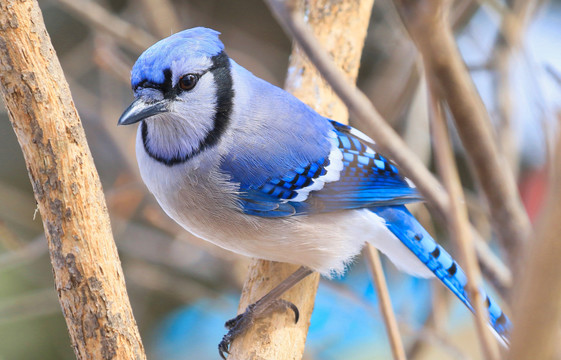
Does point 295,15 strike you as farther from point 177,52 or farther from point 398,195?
point 398,195

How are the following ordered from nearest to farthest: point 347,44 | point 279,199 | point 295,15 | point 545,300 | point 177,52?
1. point 545,300
2. point 295,15
3. point 177,52
4. point 279,199
5. point 347,44

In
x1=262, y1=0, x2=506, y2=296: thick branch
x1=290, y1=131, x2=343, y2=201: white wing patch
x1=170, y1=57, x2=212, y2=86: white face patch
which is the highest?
x1=262, y1=0, x2=506, y2=296: thick branch

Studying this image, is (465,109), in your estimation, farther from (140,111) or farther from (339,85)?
(140,111)

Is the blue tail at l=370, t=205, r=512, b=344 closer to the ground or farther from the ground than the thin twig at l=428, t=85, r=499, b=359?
closer to the ground

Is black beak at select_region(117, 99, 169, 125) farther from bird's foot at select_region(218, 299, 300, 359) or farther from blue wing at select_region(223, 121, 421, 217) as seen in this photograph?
bird's foot at select_region(218, 299, 300, 359)

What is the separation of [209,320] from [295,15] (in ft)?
7.78

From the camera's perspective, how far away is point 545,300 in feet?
1.24

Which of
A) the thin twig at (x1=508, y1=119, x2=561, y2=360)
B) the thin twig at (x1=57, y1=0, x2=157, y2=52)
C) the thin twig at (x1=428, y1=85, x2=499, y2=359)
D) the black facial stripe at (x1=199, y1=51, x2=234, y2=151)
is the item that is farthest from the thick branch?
the thin twig at (x1=57, y1=0, x2=157, y2=52)

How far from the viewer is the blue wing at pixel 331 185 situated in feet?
4.48

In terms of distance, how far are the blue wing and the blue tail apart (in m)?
0.03

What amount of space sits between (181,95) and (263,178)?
0.84 ft

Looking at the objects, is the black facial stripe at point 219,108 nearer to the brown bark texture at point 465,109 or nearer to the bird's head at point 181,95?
the bird's head at point 181,95

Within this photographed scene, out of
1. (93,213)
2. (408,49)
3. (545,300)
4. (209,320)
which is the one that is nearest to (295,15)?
(545,300)

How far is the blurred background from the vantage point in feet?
5.83
